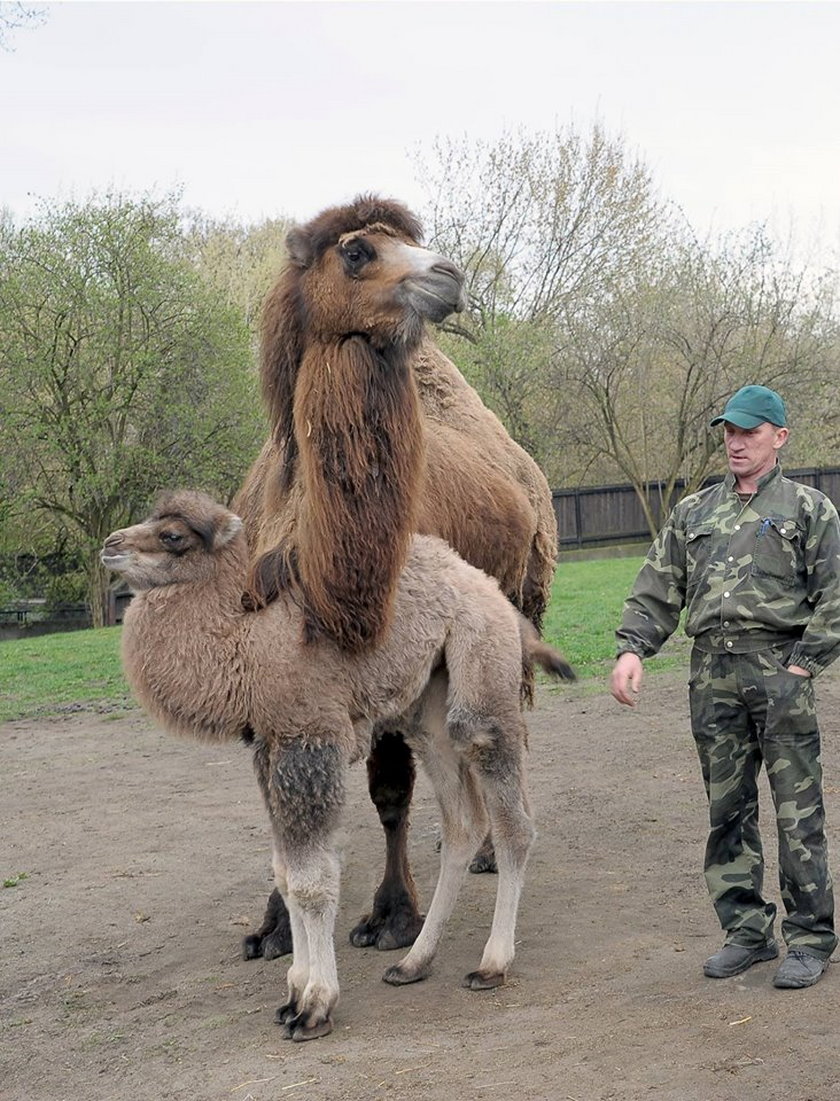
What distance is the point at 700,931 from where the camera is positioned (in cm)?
538

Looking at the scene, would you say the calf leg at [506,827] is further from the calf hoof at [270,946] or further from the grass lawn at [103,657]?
the grass lawn at [103,657]

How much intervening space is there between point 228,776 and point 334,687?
4.84 m

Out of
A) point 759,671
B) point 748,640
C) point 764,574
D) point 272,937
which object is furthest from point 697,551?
point 272,937

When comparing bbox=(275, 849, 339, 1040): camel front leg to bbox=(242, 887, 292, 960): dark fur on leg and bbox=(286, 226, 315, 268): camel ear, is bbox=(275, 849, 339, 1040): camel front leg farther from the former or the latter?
bbox=(286, 226, 315, 268): camel ear

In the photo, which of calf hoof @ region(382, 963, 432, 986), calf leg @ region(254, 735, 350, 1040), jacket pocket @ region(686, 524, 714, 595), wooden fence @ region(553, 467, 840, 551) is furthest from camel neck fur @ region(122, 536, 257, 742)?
wooden fence @ region(553, 467, 840, 551)

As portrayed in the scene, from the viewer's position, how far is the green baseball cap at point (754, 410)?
15.5ft

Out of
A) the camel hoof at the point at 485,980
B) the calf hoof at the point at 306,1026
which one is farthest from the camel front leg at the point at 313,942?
the camel hoof at the point at 485,980

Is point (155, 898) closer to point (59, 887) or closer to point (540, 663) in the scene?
point (59, 887)

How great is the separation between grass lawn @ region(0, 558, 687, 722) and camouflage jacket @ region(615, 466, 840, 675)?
7.31 metres

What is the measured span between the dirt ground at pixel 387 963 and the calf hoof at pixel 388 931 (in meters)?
0.09

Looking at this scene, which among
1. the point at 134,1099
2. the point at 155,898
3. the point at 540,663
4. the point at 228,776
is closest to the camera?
the point at 134,1099

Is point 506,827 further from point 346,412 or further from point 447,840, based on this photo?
point 346,412

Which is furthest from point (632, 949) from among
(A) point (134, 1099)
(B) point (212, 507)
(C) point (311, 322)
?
(C) point (311, 322)

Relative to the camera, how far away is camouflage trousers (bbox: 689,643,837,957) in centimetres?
463
